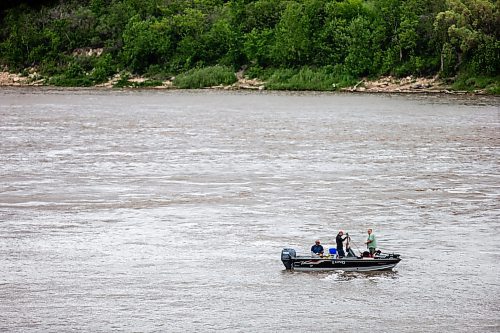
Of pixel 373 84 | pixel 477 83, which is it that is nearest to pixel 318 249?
pixel 477 83

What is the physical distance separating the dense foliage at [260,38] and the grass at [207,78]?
921mm

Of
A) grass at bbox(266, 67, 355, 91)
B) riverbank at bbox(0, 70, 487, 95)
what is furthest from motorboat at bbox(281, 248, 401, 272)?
grass at bbox(266, 67, 355, 91)

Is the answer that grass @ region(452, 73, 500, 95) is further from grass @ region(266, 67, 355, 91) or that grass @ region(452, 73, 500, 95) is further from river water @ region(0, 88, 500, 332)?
river water @ region(0, 88, 500, 332)

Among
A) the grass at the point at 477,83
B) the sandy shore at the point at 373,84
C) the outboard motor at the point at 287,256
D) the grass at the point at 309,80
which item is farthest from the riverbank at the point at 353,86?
the outboard motor at the point at 287,256

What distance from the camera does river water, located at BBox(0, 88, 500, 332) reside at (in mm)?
25453

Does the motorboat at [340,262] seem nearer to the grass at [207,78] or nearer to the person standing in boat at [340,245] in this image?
the person standing in boat at [340,245]

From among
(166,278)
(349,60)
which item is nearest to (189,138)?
(166,278)

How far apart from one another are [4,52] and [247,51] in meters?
33.0

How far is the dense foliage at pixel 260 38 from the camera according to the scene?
105188 mm

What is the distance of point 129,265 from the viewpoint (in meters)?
29.6

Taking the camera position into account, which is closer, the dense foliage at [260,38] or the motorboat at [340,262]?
the motorboat at [340,262]

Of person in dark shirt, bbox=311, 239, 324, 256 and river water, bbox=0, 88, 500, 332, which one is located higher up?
person in dark shirt, bbox=311, 239, 324, 256

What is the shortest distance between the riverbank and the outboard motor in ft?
255

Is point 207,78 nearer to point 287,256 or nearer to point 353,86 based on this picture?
point 353,86
